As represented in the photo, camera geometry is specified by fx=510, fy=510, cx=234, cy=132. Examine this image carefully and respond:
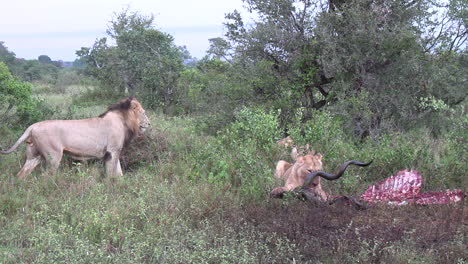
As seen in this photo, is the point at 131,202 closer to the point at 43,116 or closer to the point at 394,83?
the point at 43,116

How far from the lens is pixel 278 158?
22.9ft

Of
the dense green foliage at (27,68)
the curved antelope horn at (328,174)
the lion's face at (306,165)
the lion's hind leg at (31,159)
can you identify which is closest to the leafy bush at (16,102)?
the lion's hind leg at (31,159)

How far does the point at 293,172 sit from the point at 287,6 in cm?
442

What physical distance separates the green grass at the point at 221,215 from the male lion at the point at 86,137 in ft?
0.68

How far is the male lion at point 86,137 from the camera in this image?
691cm

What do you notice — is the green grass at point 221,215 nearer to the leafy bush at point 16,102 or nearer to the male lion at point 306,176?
the male lion at point 306,176

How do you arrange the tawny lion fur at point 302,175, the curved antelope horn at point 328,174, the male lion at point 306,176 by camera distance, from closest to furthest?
1. the curved antelope horn at point 328,174
2. the male lion at point 306,176
3. the tawny lion fur at point 302,175

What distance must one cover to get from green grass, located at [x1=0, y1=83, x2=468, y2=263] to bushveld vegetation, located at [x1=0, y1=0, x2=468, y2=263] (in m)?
0.02

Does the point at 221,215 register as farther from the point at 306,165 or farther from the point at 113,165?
the point at 113,165

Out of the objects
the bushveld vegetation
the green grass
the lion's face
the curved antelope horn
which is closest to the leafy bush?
the bushveld vegetation

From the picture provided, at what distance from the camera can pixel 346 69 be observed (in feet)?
29.6

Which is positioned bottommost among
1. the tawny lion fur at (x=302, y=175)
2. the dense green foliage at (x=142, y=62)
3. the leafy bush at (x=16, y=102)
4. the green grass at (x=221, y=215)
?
the green grass at (x=221, y=215)

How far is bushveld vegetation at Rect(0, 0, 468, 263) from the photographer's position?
4.48m

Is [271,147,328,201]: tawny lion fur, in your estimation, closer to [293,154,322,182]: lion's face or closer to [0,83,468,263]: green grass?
[293,154,322,182]: lion's face
